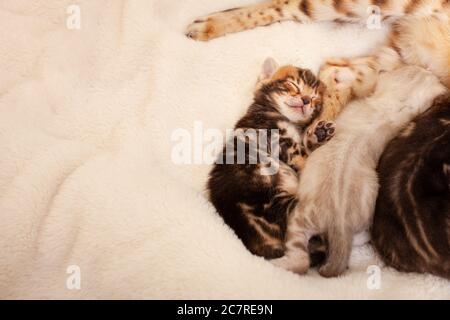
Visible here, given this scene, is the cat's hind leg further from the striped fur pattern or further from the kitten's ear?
the striped fur pattern

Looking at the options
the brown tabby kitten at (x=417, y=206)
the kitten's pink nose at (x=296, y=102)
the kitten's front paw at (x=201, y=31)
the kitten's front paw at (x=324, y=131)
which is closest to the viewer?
the brown tabby kitten at (x=417, y=206)

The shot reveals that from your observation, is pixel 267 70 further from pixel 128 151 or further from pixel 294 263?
pixel 294 263

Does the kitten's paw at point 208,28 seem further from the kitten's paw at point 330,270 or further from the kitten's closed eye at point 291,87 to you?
the kitten's paw at point 330,270

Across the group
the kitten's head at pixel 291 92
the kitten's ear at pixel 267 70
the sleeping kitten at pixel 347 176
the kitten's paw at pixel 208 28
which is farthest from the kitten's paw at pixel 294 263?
the kitten's paw at pixel 208 28

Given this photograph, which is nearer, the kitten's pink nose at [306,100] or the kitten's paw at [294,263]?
the kitten's paw at [294,263]

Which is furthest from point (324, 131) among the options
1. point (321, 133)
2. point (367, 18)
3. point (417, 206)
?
point (367, 18)

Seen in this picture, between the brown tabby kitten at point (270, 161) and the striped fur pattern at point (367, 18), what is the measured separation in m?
0.24

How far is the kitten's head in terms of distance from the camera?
5.81 feet

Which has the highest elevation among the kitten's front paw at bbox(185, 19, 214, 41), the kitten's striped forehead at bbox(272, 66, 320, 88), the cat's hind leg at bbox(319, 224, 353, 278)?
the kitten's front paw at bbox(185, 19, 214, 41)

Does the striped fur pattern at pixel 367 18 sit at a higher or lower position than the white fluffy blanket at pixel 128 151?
higher

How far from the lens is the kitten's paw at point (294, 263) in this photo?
4.81ft

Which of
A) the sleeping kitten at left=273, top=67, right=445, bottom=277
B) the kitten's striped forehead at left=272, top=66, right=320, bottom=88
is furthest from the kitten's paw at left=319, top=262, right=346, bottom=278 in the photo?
the kitten's striped forehead at left=272, top=66, right=320, bottom=88

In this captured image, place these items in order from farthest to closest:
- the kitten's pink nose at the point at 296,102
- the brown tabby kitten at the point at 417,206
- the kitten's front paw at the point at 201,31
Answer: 1. the kitten's front paw at the point at 201,31
2. the kitten's pink nose at the point at 296,102
3. the brown tabby kitten at the point at 417,206

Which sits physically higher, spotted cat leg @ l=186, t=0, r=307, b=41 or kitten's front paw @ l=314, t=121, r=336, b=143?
spotted cat leg @ l=186, t=0, r=307, b=41
